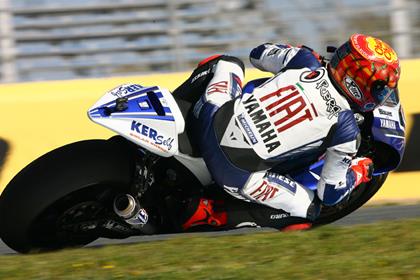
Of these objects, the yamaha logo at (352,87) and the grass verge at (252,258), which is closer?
the grass verge at (252,258)

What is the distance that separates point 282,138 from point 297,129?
10cm

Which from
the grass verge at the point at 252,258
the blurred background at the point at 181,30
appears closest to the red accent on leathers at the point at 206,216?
the grass verge at the point at 252,258

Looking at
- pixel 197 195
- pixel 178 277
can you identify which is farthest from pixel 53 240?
pixel 178 277

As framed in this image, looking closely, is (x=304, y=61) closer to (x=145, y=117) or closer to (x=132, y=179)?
(x=145, y=117)

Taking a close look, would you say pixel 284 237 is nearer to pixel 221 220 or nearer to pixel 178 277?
pixel 221 220

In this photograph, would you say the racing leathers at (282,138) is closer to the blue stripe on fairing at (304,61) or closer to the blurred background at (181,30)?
the blue stripe on fairing at (304,61)

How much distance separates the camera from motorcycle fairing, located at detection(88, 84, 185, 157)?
531 cm

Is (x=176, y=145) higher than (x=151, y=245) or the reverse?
higher

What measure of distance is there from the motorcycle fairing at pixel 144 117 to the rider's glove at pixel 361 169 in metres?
1.05

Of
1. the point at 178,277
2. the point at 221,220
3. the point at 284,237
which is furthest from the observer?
the point at 221,220

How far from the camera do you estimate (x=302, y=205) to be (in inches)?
224

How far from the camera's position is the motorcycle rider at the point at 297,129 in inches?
216

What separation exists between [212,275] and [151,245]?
3.25 ft

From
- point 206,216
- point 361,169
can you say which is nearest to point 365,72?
point 361,169
